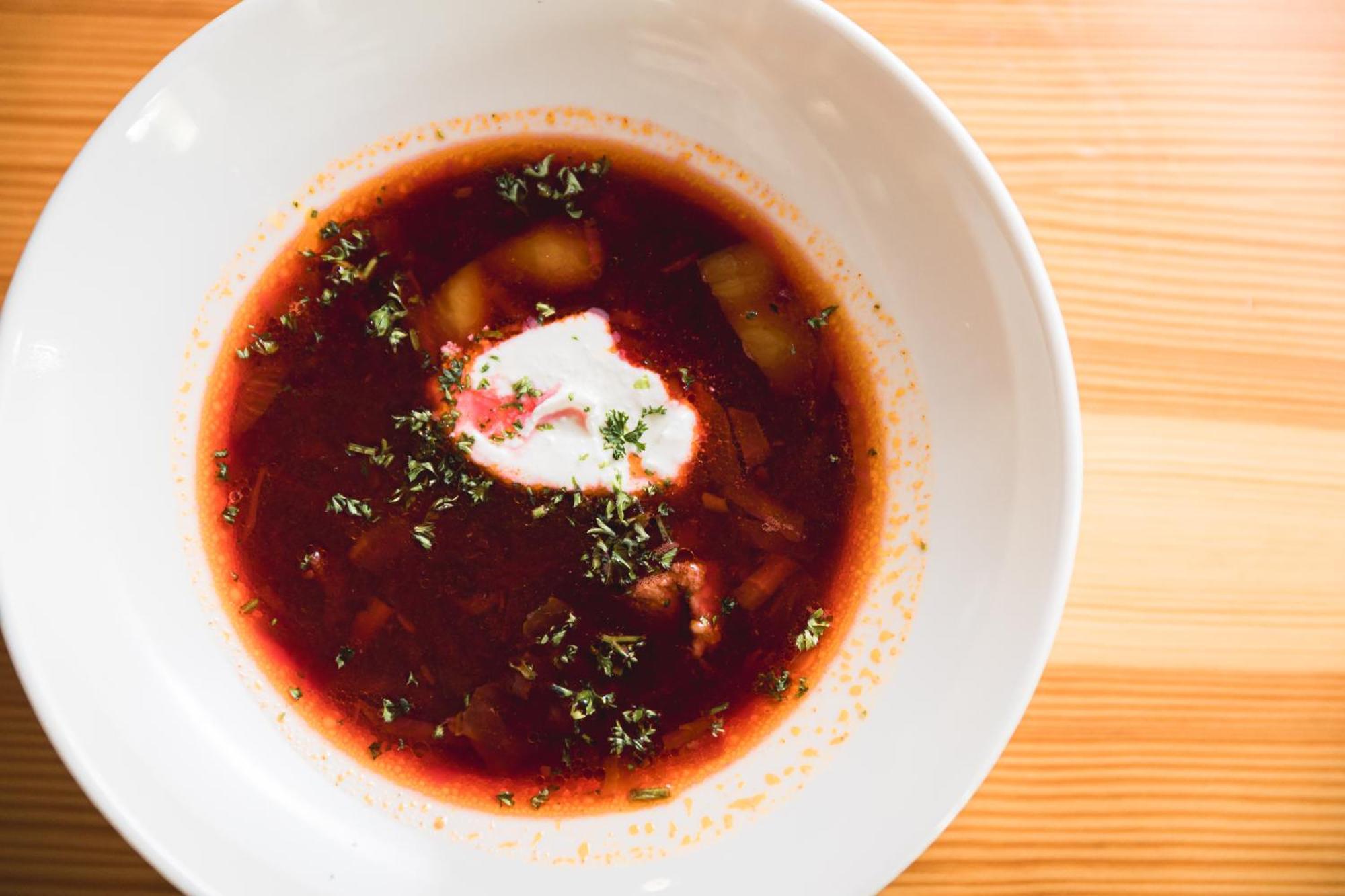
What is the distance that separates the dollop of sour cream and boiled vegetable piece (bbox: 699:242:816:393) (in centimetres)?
20

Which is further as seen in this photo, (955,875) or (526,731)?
(526,731)

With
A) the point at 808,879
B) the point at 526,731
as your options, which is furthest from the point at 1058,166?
the point at 526,731

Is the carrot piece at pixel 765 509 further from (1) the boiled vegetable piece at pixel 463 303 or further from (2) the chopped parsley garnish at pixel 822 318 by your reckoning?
(1) the boiled vegetable piece at pixel 463 303

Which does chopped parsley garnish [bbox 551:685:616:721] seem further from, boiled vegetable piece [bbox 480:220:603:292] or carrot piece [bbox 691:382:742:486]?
boiled vegetable piece [bbox 480:220:603:292]

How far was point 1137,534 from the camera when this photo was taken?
1.69m

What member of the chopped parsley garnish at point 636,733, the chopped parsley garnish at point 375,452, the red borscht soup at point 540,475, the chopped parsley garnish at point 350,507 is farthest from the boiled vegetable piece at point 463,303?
the chopped parsley garnish at point 636,733

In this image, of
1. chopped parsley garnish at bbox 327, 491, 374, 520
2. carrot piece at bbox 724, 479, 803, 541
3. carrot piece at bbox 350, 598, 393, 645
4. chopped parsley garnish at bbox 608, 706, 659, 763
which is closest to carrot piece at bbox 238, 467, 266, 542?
chopped parsley garnish at bbox 327, 491, 374, 520

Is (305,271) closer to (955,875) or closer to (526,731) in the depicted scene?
(526,731)

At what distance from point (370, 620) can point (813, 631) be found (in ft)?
3.08

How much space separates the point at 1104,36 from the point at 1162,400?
734 mm

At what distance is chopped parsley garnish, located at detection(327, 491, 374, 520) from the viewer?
1.78m

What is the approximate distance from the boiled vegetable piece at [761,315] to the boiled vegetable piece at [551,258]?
246 mm

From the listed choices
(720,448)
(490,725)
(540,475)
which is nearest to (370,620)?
(490,725)

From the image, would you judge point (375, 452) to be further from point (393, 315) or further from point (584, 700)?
point (584, 700)
